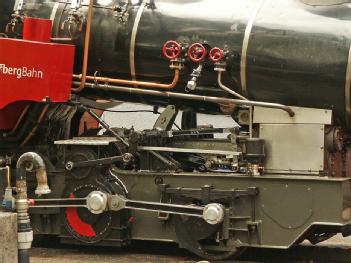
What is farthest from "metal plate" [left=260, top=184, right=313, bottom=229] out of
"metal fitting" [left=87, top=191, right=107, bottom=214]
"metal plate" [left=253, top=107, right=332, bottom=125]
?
"metal fitting" [left=87, top=191, right=107, bottom=214]

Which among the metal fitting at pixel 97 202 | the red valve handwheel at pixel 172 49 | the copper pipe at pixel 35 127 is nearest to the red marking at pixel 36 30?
the copper pipe at pixel 35 127

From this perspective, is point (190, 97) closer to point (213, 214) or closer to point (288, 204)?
point (213, 214)

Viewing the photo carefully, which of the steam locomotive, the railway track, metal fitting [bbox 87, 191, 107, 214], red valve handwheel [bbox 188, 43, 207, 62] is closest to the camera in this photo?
the steam locomotive

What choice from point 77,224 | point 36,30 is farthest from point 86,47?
point 77,224

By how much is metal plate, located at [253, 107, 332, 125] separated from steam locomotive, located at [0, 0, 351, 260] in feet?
0.04

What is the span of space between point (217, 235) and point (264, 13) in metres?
2.26

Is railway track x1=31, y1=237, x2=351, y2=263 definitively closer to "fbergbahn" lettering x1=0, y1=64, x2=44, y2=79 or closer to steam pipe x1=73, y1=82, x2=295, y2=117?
steam pipe x1=73, y1=82, x2=295, y2=117

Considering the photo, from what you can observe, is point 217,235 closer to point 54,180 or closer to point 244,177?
point 244,177

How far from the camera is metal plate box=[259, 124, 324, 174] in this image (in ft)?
25.7

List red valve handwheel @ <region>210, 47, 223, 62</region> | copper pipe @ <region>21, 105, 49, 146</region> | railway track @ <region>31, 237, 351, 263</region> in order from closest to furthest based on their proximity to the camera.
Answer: red valve handwheel @ <region>210, 47, 223, 62</region>, railway track @ <region>31, 237, 351, 263</region>, copper pipe @ <region>21, 105, 49, 146</region>

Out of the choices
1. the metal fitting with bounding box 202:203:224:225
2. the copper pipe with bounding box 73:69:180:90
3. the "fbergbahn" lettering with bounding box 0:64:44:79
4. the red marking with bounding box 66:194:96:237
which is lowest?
the red marking with bounding box 66:194:96:237

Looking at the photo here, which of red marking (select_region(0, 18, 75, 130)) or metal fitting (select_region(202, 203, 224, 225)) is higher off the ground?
red marking (select_region(0, 18, 75, 130))

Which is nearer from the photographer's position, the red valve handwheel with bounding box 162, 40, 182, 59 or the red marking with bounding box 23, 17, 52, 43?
the red valve handwheel with bounding box 162, 40, 182, 59

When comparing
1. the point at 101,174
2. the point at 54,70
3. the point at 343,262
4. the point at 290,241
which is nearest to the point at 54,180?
the point at 101,174
